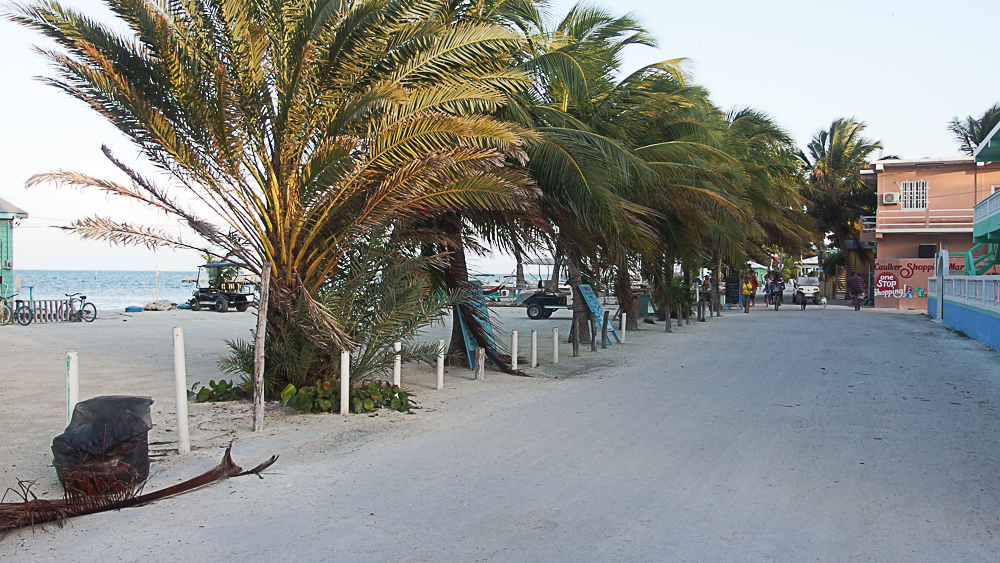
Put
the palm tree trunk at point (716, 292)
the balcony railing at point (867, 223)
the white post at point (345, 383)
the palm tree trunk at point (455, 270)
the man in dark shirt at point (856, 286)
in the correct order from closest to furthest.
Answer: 1. the white post at point (345, 383)
2. the palm tree trunk at point (455, 270)
3. the palm tree trunk at point (716, 292)
4. the man in dark shirt at point (856, 286)
5. the balcony railing at point (867, 223)

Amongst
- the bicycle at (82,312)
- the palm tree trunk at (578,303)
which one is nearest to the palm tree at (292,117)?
the palm tree trunk at (578,303)

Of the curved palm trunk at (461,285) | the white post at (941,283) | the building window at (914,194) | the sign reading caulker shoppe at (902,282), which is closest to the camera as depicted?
the curved palm trunk at (461,285)

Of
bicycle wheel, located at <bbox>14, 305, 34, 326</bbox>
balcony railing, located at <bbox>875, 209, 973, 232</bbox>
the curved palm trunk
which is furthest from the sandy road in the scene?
balcony railing, located at <bbox>875, 209, 973, 232</bbox>

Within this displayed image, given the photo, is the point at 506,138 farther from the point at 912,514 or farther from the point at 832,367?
the point at 832,367

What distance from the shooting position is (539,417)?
8.55 metres

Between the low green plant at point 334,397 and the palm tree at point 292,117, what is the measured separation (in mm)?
581

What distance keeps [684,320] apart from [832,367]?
13.5 metres

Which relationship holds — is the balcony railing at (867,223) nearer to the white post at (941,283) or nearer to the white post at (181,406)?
the white post at (941,283)

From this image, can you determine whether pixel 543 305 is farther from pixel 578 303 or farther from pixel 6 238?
pixel 6 238

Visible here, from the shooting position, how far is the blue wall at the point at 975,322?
1627 cm

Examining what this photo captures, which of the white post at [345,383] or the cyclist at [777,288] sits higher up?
the cyclist at [777,288]

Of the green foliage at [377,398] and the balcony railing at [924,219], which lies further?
the balcony railing at [924,219]

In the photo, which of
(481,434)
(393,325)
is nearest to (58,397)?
(393,325)

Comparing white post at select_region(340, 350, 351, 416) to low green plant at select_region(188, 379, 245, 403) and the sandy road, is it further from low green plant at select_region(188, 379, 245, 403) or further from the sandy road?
low green plant at select_region(188, 379, 245, 403)
